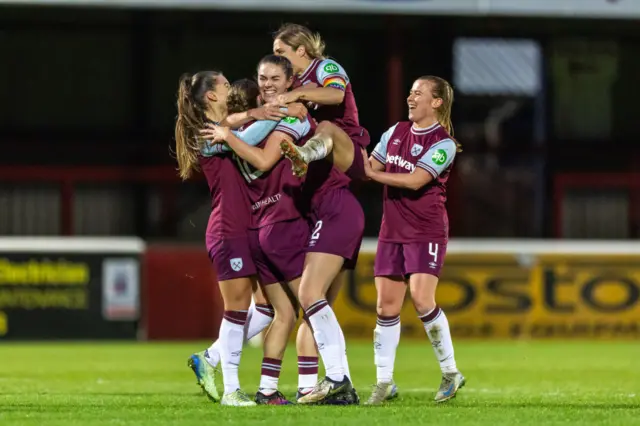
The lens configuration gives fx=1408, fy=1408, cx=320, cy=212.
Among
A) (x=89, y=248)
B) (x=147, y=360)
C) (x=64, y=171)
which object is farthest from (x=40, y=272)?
(x=64, y=171)

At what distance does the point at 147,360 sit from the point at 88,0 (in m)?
5.53

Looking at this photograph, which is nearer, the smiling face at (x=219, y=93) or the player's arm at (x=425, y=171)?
the smiling face at (x=219, y=93)

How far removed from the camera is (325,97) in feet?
27.1

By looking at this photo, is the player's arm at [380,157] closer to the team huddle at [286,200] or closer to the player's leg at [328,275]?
the team huddle at [286,200]

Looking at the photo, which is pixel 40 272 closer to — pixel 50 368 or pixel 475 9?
pixel 50 368

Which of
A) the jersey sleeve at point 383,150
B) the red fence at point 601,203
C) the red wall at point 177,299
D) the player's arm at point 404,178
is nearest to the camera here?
the player's arm at point 404,178

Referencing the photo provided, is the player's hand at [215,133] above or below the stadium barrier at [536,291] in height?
above

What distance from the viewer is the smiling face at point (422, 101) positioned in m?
8.92

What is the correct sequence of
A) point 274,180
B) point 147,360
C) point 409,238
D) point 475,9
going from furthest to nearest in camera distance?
point 475,9, point 147,360, point 409,238, point 274,180

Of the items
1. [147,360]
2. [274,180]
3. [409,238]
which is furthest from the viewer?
[147,360]

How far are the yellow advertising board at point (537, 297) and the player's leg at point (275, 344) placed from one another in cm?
839

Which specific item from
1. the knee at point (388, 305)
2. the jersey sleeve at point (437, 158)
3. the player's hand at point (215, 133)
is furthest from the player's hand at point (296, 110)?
the knee at point (388, 305)

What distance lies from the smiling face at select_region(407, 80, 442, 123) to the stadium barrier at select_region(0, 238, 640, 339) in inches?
303

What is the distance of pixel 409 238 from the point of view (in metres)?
8.91
